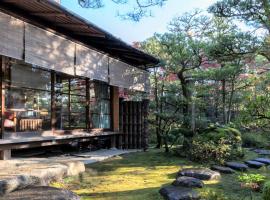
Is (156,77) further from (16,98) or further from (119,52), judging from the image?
(16,98)

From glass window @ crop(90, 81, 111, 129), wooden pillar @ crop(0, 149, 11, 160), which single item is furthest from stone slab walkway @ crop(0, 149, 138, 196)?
glass window @ crop(90, 81, 111, 129)

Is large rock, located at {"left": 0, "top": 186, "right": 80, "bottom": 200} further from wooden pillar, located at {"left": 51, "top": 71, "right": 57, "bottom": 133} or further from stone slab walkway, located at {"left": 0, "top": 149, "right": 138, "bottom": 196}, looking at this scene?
wooden pillar, located at {"left": 51, "top": 71, "right": 57, "bottom": 133}

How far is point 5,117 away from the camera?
29.0 ft

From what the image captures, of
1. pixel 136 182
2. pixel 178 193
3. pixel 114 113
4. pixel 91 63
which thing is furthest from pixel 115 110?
pixel 178 193

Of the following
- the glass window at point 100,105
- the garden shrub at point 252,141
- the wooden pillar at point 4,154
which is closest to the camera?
the wooden pillar at point 4,154

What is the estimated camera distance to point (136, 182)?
7.34 meters

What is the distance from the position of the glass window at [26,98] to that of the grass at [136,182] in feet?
6.99

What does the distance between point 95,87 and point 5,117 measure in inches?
186

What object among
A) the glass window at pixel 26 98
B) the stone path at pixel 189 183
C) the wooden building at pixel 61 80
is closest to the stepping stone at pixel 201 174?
the stone path at pixel 189 183

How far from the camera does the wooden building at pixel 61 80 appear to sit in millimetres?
8023

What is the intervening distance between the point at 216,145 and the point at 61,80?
5339 millimetres

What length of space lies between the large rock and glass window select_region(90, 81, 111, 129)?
7.92 meters

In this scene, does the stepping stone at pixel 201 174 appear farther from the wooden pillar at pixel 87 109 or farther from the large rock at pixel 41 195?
the wooden pillar at pixel 87 109

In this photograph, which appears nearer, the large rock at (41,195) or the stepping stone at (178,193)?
the large rock at (41,195)
